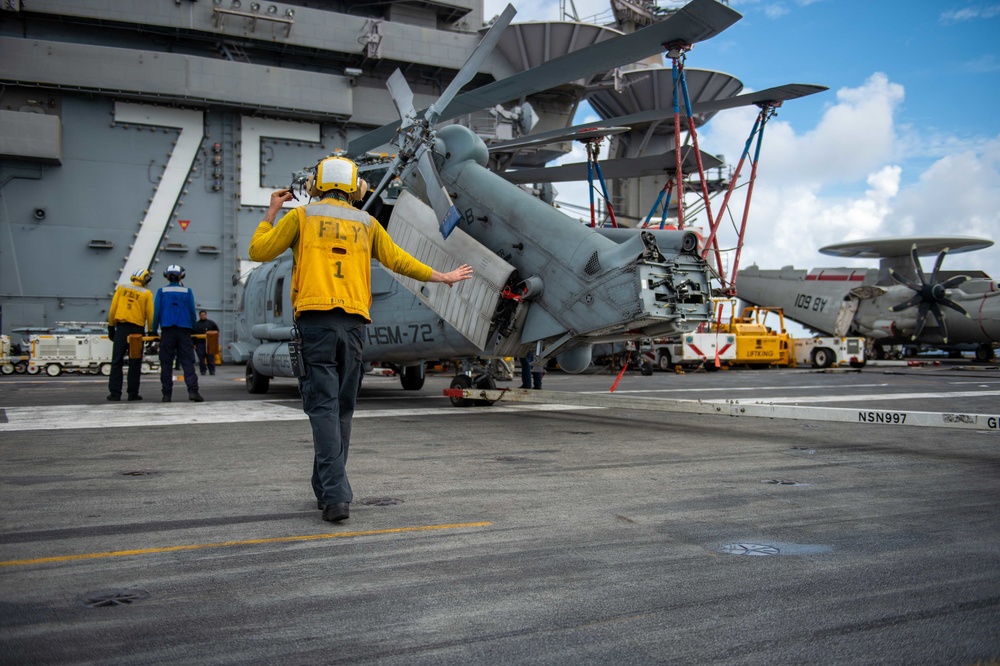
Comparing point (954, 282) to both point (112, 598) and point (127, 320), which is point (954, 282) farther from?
point (112, 598)

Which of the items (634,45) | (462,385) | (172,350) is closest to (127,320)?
(172,350)

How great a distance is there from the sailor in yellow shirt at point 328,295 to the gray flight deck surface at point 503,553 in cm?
44

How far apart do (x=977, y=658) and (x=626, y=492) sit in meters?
2.68

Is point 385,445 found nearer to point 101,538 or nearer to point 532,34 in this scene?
point 101,538

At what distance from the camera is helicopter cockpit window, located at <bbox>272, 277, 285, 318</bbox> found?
1352 centimetres

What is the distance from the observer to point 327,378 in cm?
438

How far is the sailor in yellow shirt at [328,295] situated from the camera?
4348 mm

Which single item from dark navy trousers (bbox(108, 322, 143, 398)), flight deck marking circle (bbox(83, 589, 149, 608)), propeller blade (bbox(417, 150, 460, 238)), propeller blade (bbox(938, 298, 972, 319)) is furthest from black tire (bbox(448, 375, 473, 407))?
propeller blade (bbox(938, 298, 972, 319))

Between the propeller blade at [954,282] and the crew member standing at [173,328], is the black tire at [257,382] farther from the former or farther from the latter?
the propeller blade at [954,282]

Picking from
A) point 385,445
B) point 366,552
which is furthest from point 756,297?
point 366,552

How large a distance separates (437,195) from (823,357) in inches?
895

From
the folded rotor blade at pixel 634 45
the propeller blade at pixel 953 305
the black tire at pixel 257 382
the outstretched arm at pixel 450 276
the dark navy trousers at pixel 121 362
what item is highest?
the folded rotor blade at pixel 634 45

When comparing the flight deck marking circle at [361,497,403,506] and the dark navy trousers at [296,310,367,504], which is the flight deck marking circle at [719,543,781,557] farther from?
the dark navy trousers at [296,310,367,504]

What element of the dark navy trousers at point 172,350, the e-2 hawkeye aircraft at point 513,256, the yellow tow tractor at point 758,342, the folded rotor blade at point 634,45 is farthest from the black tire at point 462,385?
the yellow tow tractor at point 758,342
